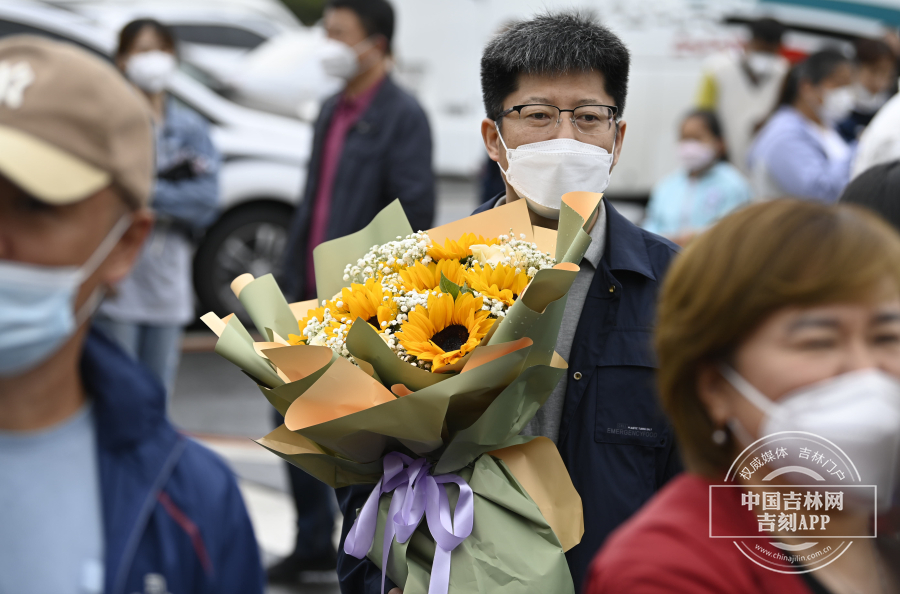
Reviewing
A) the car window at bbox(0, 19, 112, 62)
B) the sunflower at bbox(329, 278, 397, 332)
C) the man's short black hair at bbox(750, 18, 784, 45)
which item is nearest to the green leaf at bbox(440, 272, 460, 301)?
the sunflower at bbox(329, 278, 397, 332)

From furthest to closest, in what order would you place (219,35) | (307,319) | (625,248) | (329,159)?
(219,35), (329,159), (625,248), (307,319)

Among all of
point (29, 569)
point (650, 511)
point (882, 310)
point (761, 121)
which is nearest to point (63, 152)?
point (29, 569)

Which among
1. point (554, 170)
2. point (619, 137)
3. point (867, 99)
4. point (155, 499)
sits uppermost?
point (867, 99)

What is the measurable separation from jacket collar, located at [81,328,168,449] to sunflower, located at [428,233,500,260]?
2.45 ft

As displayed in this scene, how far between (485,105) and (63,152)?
1.45 metres

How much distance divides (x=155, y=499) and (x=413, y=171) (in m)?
3.13

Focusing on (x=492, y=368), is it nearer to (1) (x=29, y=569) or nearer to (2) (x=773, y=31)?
(1) (x=29, y=569)

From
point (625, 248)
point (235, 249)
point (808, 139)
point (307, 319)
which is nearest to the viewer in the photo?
point (307, 319)

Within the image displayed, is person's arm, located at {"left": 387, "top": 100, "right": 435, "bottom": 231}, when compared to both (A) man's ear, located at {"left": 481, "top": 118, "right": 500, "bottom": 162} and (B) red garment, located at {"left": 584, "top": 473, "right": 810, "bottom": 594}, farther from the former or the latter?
(B) red garment, located at {"left": 584, "top": 473, "right": 810, "bottom": 594}

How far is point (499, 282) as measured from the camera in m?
2.10

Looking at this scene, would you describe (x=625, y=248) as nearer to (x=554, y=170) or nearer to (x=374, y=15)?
(x=554, y=170)

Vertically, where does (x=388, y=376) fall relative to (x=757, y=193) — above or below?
below

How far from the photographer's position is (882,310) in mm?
1426

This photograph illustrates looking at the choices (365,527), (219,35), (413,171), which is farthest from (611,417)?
(219,35)
